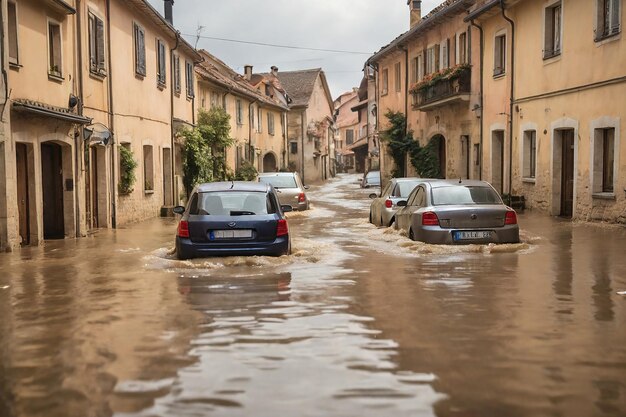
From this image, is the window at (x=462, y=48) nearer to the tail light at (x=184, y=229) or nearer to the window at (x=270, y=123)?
the tail light at (x=184, y=229)

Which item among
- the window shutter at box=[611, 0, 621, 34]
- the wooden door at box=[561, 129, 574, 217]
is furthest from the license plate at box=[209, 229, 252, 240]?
the wooden door at box=[561, 129, 574, 217]

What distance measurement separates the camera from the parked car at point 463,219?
12984mm

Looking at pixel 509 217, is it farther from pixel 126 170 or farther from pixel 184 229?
pixel 126 170

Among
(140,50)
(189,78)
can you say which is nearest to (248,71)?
(189,78)

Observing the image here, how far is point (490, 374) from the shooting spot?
18.0ft

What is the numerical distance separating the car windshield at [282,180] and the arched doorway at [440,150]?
9.08m

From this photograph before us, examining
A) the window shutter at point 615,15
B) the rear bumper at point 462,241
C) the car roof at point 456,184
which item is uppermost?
the window shutter at point 615,15

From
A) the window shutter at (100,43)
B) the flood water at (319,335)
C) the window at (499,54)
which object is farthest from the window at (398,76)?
the flood water at (319,335)

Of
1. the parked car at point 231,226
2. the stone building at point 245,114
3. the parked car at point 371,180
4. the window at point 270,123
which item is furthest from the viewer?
the window at point 270,123

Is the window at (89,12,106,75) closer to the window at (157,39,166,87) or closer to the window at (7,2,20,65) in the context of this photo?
the window at (7,2,20,65)

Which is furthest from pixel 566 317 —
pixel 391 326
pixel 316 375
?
pixel 316 375

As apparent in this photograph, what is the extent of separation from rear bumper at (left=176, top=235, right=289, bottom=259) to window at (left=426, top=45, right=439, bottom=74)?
21.1 metres

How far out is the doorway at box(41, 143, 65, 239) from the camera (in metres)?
17.0

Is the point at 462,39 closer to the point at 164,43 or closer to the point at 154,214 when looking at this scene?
the point at 164,43
